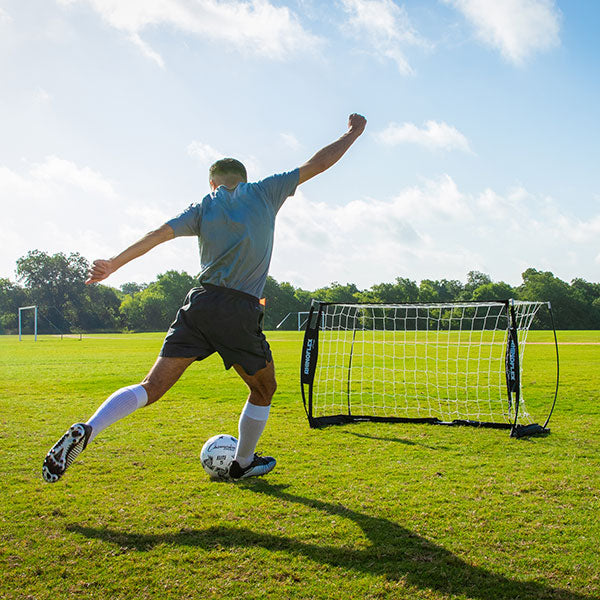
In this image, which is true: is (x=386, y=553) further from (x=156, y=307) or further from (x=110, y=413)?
(x=156, y=307)

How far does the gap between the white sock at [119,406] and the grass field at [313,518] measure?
24.0 inches

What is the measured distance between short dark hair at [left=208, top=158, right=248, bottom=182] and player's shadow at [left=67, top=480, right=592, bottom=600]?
2447 millimetres

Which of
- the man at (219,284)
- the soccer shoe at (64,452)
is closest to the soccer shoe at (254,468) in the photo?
the man at (219,284)

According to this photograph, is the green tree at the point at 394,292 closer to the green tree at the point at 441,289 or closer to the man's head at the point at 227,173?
the green tree at the point at 441,289

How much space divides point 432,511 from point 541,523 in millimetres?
657

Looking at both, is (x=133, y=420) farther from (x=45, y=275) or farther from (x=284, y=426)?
(x=45, y=275)

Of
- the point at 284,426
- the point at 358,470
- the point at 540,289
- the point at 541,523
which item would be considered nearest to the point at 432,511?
the point at 541,523

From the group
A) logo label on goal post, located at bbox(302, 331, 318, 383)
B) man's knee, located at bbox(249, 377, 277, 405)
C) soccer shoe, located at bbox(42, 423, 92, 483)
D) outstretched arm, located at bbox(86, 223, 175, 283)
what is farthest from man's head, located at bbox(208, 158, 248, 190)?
logo label on goal post, located at bbox(302, 331, 318, 383)

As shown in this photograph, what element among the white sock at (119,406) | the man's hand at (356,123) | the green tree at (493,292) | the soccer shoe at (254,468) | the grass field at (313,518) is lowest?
the grass field at (313,518)

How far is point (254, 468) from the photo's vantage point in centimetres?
424

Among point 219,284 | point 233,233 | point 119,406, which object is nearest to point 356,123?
point 233,233

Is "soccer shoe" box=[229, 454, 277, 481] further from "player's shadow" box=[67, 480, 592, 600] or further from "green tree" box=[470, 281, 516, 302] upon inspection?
"green tree" box=[470, 281, 516, 302]

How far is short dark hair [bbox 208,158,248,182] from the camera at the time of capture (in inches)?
157

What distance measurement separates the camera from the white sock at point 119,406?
11.2ft
